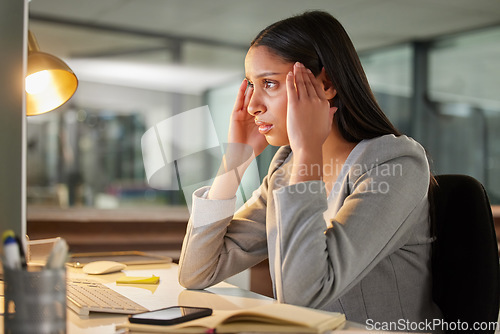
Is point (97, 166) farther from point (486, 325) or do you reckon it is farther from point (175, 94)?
point (486, 325)

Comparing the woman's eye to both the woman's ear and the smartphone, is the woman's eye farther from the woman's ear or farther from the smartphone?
the smartphone

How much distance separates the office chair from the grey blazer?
3 centimetres

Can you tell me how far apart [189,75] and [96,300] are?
4426 mm

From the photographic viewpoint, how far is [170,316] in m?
0.87

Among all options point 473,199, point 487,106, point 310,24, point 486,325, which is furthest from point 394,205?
point 487,106

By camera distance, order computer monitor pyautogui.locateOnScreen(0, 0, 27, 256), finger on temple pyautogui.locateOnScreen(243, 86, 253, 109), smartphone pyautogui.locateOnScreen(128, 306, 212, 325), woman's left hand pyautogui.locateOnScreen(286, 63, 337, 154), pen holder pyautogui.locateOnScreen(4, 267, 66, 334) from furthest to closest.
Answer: finger on temple pyautogui.locateOnScreen(243, 86, 253, 109)
woman's left hand pyautogui.locateOnScreen(286, 63, 337, 154)
computer monitor pyautogui.locateOnScreen(0, 0, 27, 256)
smartphone pyautogui.locateOnScreen(128, 306, 212, 325)
pen holder pyautogui.locateOnScreen(4, 267, 66, 334)

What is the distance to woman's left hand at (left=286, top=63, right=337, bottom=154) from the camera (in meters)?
1.10

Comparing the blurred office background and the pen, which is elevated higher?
the blurred office background

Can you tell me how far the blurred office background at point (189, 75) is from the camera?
479 centimetres

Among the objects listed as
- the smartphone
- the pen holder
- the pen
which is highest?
the pen

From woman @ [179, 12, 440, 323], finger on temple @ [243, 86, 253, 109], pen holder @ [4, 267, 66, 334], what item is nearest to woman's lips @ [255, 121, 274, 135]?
woman @ [179, 12, 440, 323]

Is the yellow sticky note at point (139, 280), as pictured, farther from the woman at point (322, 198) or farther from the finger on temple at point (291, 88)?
the finger on temple at point (291, 88)

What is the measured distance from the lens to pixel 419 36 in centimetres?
554

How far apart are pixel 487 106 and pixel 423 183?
4.60 meters
